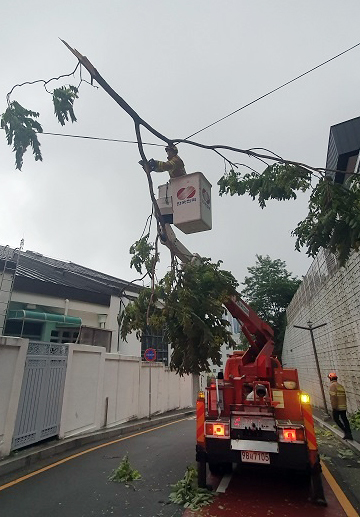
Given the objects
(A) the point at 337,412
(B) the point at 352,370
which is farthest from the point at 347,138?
(A) the point at 337,412

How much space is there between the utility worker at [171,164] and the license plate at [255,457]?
415cm

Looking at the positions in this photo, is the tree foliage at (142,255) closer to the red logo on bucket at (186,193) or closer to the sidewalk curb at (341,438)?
the red logo on bucket at (186,193)

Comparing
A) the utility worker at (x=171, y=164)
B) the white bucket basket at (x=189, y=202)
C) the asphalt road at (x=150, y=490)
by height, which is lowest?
the asphalt road at (x=150, y=490)

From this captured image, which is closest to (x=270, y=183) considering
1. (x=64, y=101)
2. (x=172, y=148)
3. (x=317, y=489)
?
(x=172, y=148)

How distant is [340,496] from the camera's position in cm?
460

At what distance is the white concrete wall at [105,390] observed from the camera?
8.91m

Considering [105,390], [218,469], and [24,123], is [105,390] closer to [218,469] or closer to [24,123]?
[218,469]

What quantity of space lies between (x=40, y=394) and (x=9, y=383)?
3.98 ft

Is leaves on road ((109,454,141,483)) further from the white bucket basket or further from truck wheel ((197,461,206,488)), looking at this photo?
the white bucket basket

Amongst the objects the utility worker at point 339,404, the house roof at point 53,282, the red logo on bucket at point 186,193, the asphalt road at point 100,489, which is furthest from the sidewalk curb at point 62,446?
the utility worker at point 339,404

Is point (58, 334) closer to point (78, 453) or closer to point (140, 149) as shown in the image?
point (78, 453)

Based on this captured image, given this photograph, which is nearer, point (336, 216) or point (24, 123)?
point (24, 123)

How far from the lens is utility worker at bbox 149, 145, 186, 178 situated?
427 cm

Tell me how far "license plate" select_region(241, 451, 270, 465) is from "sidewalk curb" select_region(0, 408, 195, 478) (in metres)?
4.36
